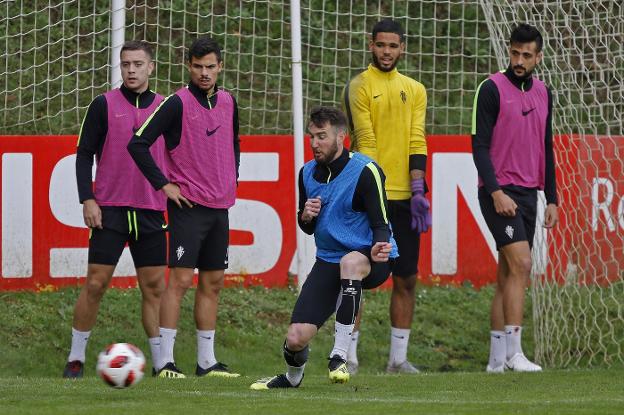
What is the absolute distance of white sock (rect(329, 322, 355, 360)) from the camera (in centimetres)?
792

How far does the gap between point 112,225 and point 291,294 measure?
3.06 m

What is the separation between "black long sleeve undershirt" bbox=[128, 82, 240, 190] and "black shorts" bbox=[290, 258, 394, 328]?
59.9 inches

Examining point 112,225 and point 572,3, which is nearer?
point 112,225

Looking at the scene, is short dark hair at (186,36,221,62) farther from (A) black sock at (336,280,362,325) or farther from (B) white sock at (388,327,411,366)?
(B) white sock at (388,327,411,366)

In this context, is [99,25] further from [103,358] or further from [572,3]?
[103,358]

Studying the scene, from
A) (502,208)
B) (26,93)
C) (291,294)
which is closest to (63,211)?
(26,93)

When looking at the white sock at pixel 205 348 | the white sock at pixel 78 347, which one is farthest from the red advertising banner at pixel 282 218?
the white sock at pixel 205 348

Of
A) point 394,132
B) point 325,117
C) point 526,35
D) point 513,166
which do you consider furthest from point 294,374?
point 526,35

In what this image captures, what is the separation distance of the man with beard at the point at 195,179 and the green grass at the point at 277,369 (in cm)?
75

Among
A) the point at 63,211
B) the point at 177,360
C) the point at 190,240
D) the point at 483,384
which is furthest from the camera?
the point at 63,211

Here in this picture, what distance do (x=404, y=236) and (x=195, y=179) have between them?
1636mm

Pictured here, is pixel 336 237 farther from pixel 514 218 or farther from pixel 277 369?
pixel 277 369

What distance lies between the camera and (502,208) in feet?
31.1

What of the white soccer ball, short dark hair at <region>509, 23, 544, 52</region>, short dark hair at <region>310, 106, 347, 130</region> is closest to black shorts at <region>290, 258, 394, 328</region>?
short dark hair at <region>310, 106, 347, 130</region>
